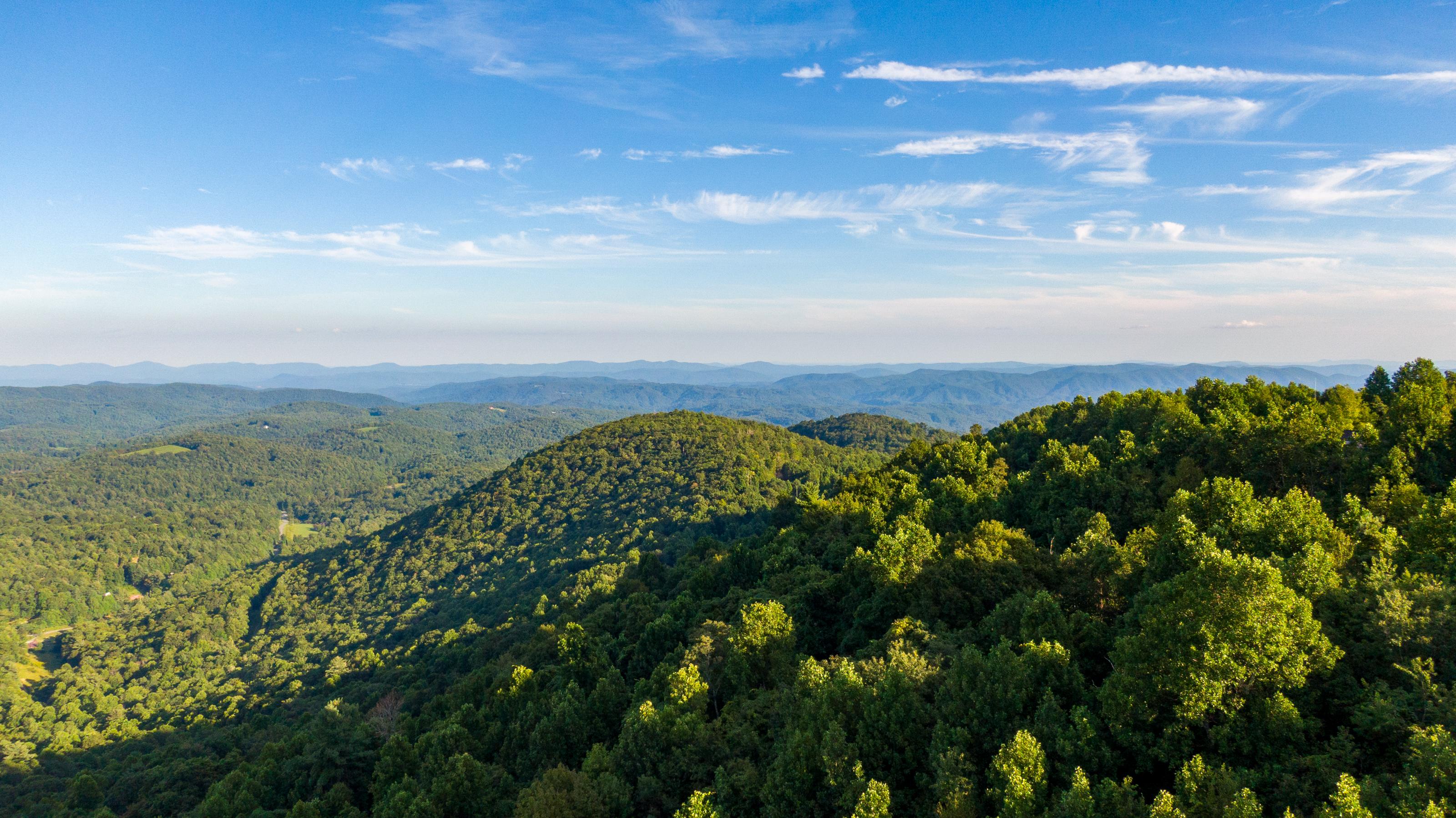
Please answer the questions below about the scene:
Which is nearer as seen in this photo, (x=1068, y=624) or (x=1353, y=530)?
(x=1068, y=624)

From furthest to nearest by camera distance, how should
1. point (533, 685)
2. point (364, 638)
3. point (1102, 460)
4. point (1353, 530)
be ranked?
point (364, 638), point (1102, 460), point (533, 685), point (1353, 530)

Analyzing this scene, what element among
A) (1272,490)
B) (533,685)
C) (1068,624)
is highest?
(1272,490)

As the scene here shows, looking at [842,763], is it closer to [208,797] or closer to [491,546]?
[208,797]

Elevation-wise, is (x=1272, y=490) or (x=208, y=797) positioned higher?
(x=1272, y=490)

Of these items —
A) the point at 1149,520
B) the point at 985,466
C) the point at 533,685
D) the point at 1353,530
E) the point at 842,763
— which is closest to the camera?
the point at 842,763

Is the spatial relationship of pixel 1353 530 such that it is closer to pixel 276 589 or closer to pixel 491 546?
pixel 491 546

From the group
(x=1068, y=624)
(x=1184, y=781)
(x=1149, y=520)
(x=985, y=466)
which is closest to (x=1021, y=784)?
(x=1184, y=781)
